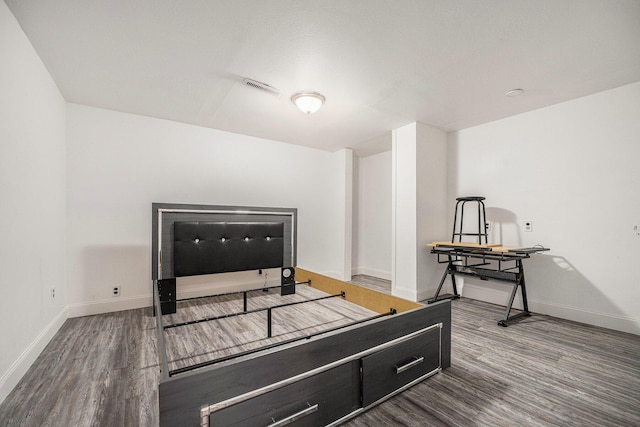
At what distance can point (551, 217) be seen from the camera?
3.01m

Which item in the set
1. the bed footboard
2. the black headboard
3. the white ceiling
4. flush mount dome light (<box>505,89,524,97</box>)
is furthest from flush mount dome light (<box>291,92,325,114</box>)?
the bed footboard

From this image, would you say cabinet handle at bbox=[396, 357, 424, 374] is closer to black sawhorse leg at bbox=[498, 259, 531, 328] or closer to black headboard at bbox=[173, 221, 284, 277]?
black sawhorse leg at bbox=[498, 259, 531, 328]

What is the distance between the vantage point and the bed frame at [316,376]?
3.38ft

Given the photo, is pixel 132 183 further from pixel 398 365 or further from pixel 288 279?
pixel 398 365

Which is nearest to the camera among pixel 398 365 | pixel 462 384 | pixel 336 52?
pixel 398 365

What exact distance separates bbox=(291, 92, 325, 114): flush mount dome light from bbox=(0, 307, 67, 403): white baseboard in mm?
2845

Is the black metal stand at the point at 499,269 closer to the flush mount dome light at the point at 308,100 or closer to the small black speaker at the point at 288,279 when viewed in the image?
the small black speaker at the point at 288,279

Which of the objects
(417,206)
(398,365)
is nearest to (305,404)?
(398,365)

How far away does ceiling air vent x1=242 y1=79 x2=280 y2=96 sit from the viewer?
251 cm

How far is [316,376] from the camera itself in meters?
1.30

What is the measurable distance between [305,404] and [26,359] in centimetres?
198

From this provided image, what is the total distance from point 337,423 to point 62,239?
310 cm

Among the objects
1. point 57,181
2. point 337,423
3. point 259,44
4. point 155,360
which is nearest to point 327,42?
point 259,44

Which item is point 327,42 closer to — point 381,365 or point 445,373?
point 381,365
